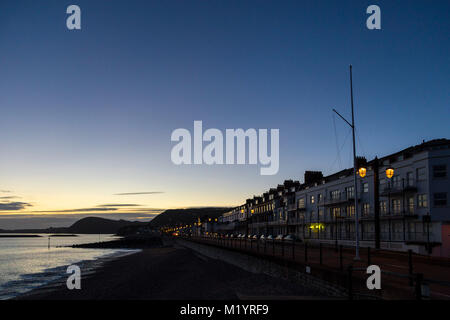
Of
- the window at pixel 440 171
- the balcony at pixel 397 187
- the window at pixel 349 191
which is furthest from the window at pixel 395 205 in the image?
the window at pixel 349 191

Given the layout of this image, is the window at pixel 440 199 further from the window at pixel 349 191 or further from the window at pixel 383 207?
the window at pixel 349 191

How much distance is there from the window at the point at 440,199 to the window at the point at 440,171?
1683mm

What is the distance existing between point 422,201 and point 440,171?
12.1 ft

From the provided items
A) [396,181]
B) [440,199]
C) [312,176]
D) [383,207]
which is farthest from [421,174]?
[312,176]

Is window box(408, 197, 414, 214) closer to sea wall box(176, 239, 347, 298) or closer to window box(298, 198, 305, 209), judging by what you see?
sea wall box(176, 239, 347, 298)

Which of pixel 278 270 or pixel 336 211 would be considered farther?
pixel 336 211

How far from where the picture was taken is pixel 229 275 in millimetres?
32562

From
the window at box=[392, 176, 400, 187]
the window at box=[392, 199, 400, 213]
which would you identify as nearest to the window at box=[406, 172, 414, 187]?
the window at box=[392, 176, 400, 187]

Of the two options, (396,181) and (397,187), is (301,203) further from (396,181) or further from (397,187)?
(397,187)

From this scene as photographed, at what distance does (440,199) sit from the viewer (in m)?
37.7
